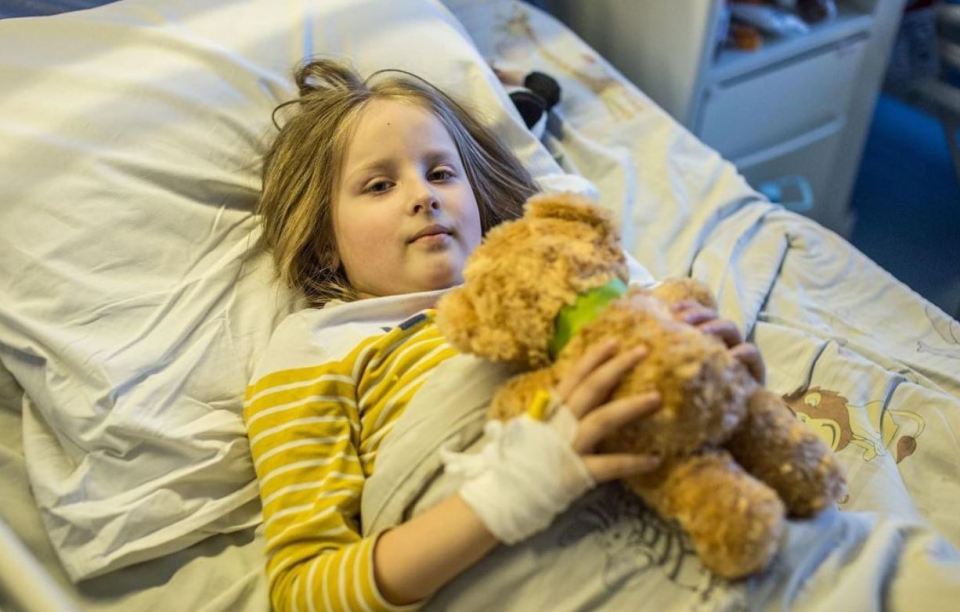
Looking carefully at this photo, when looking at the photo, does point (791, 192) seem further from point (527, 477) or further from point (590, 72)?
point (527, 477)

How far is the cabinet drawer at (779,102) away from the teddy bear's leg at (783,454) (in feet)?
3.58

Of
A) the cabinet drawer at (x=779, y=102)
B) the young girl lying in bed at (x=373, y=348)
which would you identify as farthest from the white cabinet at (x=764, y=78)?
the young girl lying in bed at (x=373, y=348)

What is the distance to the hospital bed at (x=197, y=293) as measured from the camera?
0.87 metres

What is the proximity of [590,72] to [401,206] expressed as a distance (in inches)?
29.6

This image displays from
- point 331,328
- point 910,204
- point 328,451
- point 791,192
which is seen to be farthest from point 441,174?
point 910,204

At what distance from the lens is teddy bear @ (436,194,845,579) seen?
620mm

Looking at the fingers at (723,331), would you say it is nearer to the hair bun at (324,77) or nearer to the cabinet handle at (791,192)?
the hair bun at (324,77)

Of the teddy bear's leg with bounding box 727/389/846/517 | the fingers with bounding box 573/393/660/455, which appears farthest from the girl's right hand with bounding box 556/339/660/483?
the teddy bear's leg with bounding box 727/389/846/517

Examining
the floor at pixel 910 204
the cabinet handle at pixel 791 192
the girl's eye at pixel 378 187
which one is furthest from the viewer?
the floor at pixel 910 204

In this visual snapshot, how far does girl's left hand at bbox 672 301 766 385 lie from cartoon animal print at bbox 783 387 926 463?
324 mm

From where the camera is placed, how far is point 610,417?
627 mm

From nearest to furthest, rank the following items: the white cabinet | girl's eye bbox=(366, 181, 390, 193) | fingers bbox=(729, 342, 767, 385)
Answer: fingers bbox=(729, 342, 767, 385) < girl's eye bbox=(366, 181, 390, 193) < the white cabinet

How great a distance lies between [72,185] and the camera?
973 mm

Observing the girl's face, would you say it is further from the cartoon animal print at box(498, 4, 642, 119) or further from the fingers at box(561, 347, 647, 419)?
the cartoon animal print at box(498, 4, 642, 119)
